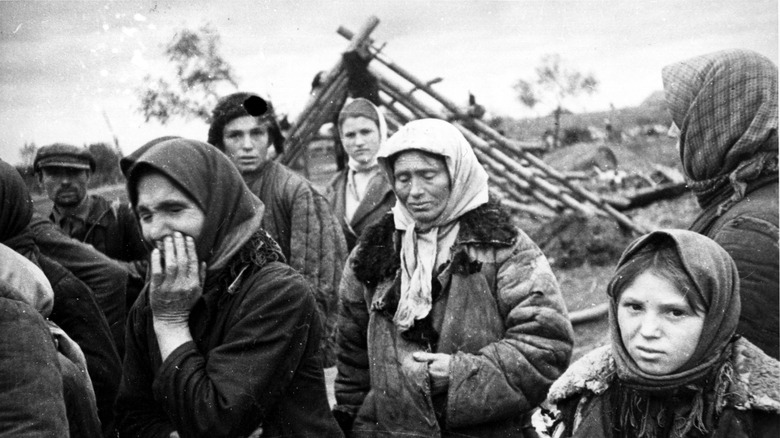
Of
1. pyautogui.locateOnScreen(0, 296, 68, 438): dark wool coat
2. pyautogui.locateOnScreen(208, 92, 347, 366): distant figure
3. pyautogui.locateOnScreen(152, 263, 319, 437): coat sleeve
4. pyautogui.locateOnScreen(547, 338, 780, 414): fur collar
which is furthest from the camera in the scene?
pyautogui.locateOnScreen(208, 92, 347, 366): distant figure

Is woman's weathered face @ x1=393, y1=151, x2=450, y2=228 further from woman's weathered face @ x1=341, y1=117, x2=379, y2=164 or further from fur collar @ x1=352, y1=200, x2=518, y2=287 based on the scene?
woman's weathered face @ x1=341, y1=117, x2=379, y2=164

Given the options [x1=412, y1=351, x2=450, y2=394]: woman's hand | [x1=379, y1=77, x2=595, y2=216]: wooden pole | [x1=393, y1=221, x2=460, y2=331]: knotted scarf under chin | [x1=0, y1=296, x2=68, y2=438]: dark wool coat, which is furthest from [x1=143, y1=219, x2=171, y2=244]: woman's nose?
[x1=379, y1=77, x2=595, y2=216]: wooden pole

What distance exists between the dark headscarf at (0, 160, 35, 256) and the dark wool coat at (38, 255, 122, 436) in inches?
4.8

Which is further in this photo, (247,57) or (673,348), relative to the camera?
(247,57)

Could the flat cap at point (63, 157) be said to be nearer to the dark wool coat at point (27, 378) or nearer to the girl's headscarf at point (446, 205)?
the girl's headscarf at point (446, 205)

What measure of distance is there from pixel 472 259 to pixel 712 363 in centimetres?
98

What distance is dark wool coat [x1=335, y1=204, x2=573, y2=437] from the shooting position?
9.19 feet

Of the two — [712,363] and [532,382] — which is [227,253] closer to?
[532,382]

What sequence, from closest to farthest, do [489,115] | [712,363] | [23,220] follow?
[712,363]
[23,220]
[489,115]

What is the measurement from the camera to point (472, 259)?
9.55ft

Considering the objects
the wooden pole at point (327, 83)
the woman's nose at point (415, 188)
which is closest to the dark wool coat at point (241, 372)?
the woman's nose at point (415, 188)

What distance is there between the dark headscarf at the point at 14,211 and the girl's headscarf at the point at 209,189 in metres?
0.62

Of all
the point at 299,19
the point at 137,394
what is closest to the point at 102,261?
the point at 137,394

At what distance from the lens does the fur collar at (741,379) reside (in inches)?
81.6
